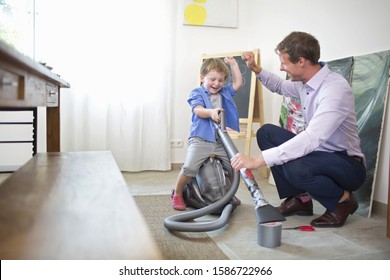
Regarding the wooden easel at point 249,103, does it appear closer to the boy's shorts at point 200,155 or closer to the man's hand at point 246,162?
the boy's shorts at point 200,155

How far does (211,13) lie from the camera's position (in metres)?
3.46

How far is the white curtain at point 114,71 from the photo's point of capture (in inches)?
121

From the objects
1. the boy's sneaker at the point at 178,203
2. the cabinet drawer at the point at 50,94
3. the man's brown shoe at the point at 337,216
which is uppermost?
the cabinet drawer at the point at 50,94

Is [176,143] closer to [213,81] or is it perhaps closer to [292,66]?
[213,81]

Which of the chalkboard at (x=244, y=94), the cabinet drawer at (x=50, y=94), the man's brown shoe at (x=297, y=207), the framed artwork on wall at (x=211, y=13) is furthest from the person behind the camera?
the framed artwork on wall at (x=211, y=13)

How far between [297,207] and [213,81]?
2.70 feet

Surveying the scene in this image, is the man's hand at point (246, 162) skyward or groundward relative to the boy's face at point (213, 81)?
groundward

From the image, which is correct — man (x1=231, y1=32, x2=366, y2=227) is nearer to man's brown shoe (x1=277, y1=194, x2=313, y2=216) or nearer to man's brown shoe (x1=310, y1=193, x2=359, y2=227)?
man's brown shoe (x1=310, y1=193, x2=359, y2=227)

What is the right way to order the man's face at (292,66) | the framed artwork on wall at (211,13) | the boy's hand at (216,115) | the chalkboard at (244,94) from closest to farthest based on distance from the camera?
the man's face at (292,66)
the boy's hand at (216,115)
the chalkboard at (244,94)
the framed artwork on wall at (211,13)

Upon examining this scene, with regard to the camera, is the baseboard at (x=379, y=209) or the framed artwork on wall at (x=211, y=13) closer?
the baseboard at (x=379, y=209)

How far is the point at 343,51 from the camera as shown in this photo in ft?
7.64

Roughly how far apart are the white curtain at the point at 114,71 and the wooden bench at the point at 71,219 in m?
1.94

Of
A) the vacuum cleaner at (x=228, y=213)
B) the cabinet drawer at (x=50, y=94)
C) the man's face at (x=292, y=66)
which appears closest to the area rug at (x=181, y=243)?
the vacuum cleaner at (x=228, y=213)

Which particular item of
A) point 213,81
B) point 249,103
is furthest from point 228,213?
point 249,103
